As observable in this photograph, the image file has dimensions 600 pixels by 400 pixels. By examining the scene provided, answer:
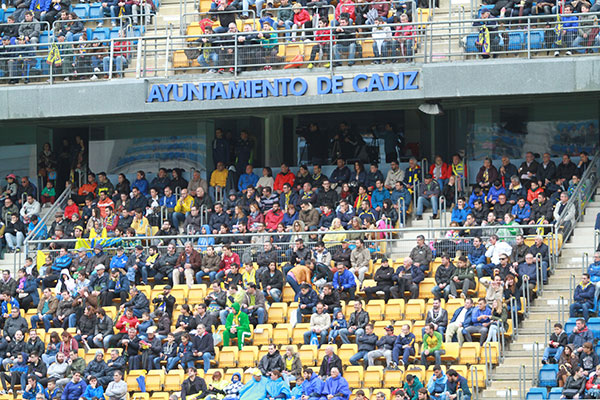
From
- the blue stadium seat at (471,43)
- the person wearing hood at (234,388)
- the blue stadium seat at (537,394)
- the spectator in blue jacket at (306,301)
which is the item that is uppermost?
the blue stadium seat at (471,43)

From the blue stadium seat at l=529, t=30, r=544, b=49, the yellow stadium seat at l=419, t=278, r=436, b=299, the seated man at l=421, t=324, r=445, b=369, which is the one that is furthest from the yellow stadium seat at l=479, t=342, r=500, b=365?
the blue stadium seat at l=529, t=30, r=544, b=49

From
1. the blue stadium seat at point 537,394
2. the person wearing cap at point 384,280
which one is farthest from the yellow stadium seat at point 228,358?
the blue stadium seat at point 537,394

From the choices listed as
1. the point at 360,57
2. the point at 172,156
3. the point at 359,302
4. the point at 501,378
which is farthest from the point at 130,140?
the point at 501,378

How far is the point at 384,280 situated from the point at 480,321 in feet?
7.54

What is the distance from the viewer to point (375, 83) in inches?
1162

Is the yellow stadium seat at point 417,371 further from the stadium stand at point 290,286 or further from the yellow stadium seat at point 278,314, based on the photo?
the yellow stadium seat at point 278,314

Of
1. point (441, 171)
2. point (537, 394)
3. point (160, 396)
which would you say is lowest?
point (160, 396)

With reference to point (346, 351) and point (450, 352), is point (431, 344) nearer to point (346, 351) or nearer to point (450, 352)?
point (450, 352)

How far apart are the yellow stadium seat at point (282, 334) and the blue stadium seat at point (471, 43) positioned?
6.87 meters

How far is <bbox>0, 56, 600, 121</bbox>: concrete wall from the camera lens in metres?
28.8

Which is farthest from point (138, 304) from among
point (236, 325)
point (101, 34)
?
point (101, 34)

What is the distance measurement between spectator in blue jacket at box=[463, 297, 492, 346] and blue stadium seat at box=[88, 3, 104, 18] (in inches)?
497

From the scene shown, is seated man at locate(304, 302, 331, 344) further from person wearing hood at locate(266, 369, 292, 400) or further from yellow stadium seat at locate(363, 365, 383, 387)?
person wearing hood at locate(266, 369, 292, 400)

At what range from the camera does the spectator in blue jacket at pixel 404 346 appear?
24359 millimetres
